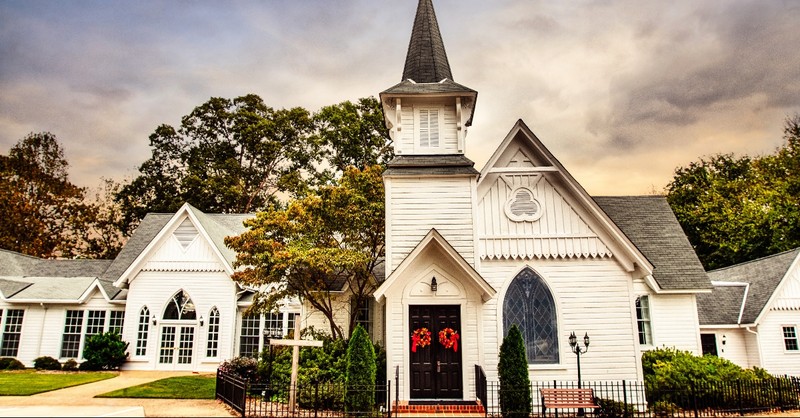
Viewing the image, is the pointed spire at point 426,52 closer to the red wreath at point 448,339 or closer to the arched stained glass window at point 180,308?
the red wreath at point 448,339

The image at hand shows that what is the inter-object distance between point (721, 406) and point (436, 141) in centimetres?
1074

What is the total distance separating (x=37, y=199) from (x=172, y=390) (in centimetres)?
3009

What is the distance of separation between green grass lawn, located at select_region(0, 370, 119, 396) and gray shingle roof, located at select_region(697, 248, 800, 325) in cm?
2391

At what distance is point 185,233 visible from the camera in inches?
864

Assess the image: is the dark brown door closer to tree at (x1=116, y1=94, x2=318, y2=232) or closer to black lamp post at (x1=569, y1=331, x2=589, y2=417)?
black lamp post at (x1=569, y1=331, x2=589, y2=417)

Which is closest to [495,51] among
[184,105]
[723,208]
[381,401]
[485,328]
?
[485,328]

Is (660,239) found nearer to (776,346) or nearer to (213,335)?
(776,346)

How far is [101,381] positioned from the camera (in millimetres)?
16531

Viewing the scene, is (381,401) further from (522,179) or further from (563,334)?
(522,179)

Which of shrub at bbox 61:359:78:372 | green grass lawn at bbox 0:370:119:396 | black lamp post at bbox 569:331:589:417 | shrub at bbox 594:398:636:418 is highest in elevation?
black lamp post at bbox 569:331:589:417

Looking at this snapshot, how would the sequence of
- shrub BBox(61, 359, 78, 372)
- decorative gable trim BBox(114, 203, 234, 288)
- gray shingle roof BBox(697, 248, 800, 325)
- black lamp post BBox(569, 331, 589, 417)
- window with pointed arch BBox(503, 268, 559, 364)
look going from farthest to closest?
decorative gable trim BBox(114, 203, 234, 288) < shrub BBox(61, 359, 78, 372) < gray shingle roof BBox(697, 248, 800, 325) < window with pointed arch BBox(503, 268, 559, 364) < black lamp post BBox(569, 331, 589, 417)

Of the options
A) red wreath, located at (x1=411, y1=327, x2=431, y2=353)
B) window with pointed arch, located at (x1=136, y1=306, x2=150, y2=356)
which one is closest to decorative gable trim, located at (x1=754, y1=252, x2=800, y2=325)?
red wreath, located at (x1=411, y1=327, x2=431, y2=353)

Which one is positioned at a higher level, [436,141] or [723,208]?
[723,208]

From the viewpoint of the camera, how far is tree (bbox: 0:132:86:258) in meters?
33.2
